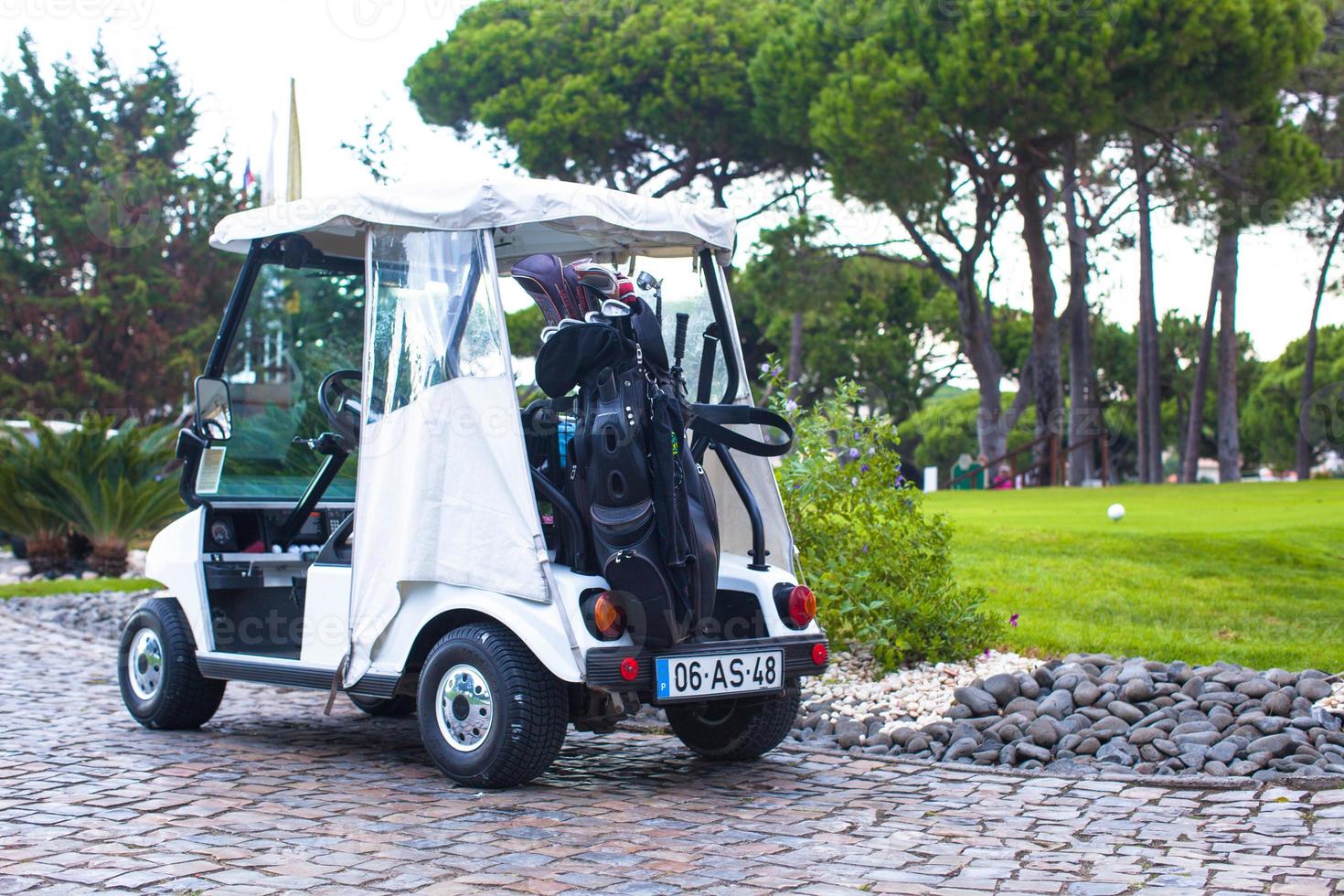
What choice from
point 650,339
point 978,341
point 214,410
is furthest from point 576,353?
point 978,341

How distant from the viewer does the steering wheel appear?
679 centimetres

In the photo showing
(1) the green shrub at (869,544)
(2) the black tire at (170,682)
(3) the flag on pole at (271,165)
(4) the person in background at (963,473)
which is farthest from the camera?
A: (4) the person in background at (963,473)

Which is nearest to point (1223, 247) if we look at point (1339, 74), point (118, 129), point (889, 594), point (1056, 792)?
point (1339, 74)

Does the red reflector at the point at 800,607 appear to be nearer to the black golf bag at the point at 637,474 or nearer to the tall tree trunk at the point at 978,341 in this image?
the black golf bag at the point at 637,474

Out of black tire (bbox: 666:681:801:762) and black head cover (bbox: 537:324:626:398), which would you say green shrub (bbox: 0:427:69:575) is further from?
black head cover (bbox: 537:324:626:398)

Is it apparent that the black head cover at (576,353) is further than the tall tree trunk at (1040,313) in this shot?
No

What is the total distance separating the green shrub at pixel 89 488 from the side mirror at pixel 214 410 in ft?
26.1

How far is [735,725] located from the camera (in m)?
6.30

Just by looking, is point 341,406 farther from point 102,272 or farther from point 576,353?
point 102,272

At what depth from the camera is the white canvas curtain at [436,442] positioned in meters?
5.55

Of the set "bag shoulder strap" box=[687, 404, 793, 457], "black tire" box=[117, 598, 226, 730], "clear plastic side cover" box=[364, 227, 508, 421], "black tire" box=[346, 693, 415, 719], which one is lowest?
"black tire" box=[346, 693, 415, 719]

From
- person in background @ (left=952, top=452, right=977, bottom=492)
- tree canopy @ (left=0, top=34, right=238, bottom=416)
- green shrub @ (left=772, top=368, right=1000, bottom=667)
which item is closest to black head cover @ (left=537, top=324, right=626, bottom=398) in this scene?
green shrub @ (left=772, top=368, right=1000, bottom=667)

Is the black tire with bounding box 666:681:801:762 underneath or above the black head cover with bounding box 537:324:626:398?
underneath

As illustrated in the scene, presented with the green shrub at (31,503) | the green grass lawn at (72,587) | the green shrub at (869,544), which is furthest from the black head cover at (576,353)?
the green shrub at (31,503)
